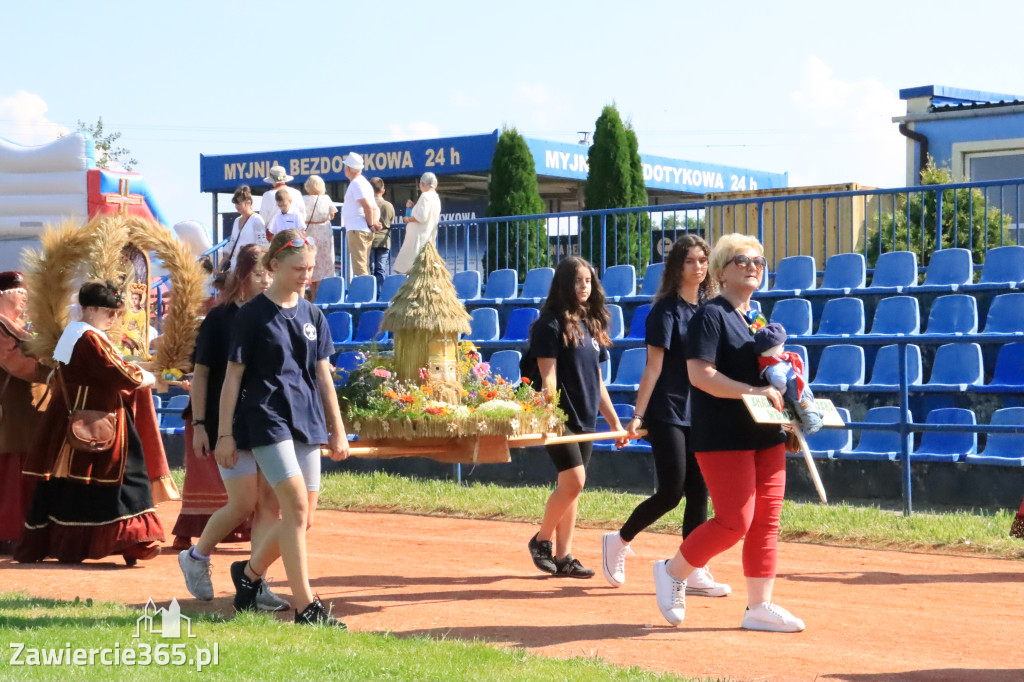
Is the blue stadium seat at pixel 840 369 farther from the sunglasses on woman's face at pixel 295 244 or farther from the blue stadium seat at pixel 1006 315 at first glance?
the sunglasses on woman's face at pixel 295 244

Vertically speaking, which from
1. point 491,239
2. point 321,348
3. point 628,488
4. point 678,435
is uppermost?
point 491,239

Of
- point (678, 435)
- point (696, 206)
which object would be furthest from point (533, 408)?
point (696, 206)

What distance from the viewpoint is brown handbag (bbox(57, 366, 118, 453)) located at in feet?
29.4

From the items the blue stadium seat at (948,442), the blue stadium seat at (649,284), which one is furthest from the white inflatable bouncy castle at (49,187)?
the blue stadium seat at (948,442)

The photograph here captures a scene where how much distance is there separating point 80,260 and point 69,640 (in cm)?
410

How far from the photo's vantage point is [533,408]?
7.48 m

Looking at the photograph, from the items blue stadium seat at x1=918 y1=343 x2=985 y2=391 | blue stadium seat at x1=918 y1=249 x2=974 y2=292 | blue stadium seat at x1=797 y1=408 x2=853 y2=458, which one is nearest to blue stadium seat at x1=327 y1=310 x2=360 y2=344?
blue stadium seat at x1=797 y1=408 x2=853 y2=458

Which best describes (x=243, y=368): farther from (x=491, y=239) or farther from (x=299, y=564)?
(x=491, y=239)

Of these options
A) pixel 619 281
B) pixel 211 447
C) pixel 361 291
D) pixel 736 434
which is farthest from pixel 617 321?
pixel 736 434

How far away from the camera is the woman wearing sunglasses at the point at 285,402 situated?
652 centimetres

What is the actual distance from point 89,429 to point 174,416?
1027 cm

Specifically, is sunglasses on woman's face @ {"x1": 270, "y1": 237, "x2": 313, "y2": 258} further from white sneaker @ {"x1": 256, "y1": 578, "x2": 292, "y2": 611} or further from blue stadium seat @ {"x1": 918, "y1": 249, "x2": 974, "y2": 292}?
blue stadium seat @ {"x1": 918, "y1": 249, "x2": 974, "y2": 292}

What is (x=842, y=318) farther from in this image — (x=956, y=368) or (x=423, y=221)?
(x=423, y=221)

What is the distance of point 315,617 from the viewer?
21.9 feet
